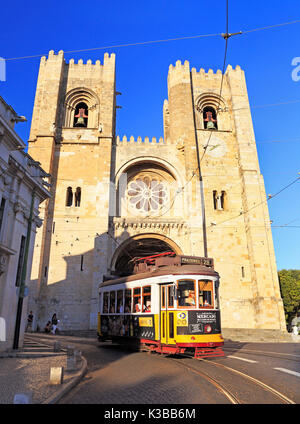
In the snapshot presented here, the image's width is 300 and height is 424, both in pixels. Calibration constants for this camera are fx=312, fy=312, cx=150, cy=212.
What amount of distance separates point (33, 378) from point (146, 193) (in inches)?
768

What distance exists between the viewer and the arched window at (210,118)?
84.2 feet

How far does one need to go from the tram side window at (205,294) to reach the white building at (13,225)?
618 cm

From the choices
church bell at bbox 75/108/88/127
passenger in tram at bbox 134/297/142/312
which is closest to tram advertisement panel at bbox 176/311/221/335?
passenger in tram at bbox 134/297/142/312

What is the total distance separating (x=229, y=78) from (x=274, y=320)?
65.8 ft

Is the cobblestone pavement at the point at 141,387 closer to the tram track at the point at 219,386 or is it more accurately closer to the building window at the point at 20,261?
the tram track at the point at 219,386

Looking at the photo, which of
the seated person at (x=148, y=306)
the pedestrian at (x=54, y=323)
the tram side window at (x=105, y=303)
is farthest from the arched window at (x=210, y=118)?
the seated person at (x=148, y=306)

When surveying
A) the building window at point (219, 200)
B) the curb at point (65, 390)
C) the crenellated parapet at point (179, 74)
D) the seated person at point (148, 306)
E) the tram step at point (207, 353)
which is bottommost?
the curb at point (65, 390)

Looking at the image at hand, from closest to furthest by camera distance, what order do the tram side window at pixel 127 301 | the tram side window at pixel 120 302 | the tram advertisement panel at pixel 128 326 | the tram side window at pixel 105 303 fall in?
1. the tram advertisement panel at pixel 128 326
2. the tram side window at pixel 127 301
3. the tram side window at pixel 120 302
4. the tram side window at pixel 105 303

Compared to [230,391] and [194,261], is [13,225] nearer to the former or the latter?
[194,261]

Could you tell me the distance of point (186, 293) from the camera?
9.72 meters

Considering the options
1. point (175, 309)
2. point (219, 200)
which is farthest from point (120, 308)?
point (219, 200)

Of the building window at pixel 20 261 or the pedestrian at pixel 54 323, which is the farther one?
the pedestrian at pixel 54 323
